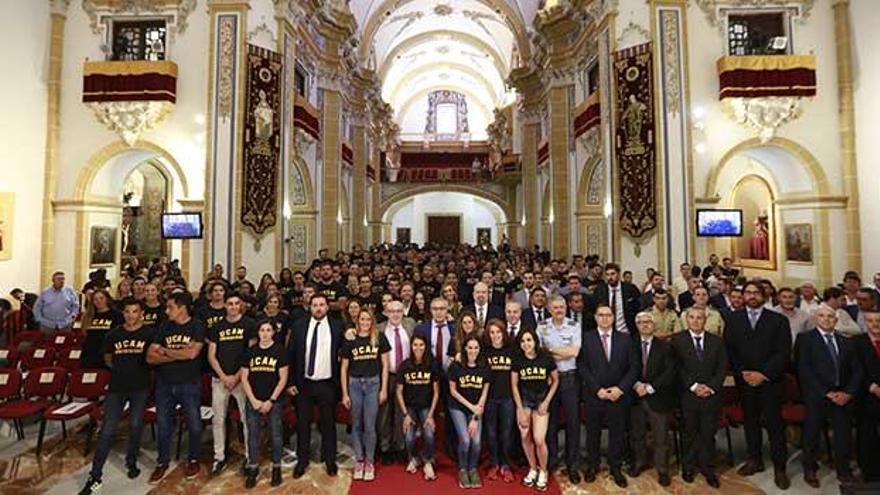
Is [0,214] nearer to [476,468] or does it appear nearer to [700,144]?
[476,468]

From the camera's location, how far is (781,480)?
4520 mm

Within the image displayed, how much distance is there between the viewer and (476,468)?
4629 mm

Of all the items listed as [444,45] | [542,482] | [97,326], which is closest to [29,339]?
[97,326]

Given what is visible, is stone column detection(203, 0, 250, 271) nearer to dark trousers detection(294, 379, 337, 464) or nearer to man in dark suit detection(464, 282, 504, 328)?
dark trousers detection(294, 379, 337, 464)

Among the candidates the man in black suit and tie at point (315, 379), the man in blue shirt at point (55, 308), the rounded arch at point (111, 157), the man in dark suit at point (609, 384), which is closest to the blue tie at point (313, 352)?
the man in black suit and tie at point (315, 379)

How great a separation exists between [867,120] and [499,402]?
1117cm

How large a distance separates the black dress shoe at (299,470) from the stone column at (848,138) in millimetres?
11901

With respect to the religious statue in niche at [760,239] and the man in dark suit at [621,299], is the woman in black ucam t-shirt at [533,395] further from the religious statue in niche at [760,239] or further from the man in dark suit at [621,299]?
the religious statue in niche at [760,239]

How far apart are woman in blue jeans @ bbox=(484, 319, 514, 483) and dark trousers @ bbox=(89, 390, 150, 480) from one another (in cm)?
322

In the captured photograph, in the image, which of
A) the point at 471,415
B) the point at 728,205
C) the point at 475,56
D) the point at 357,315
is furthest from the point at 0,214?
the point at 475,56

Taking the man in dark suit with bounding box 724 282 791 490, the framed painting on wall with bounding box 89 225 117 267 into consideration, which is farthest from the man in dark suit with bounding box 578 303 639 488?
the framed painting on wall with bounding box 89 225 117 267

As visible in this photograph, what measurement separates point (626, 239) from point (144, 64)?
36.4ft

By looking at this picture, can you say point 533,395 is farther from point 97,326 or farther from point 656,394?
point 97,326

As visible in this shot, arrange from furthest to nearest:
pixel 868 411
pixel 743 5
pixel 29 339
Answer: pixel 743 5
pixel 29 339
pixel 868 411
